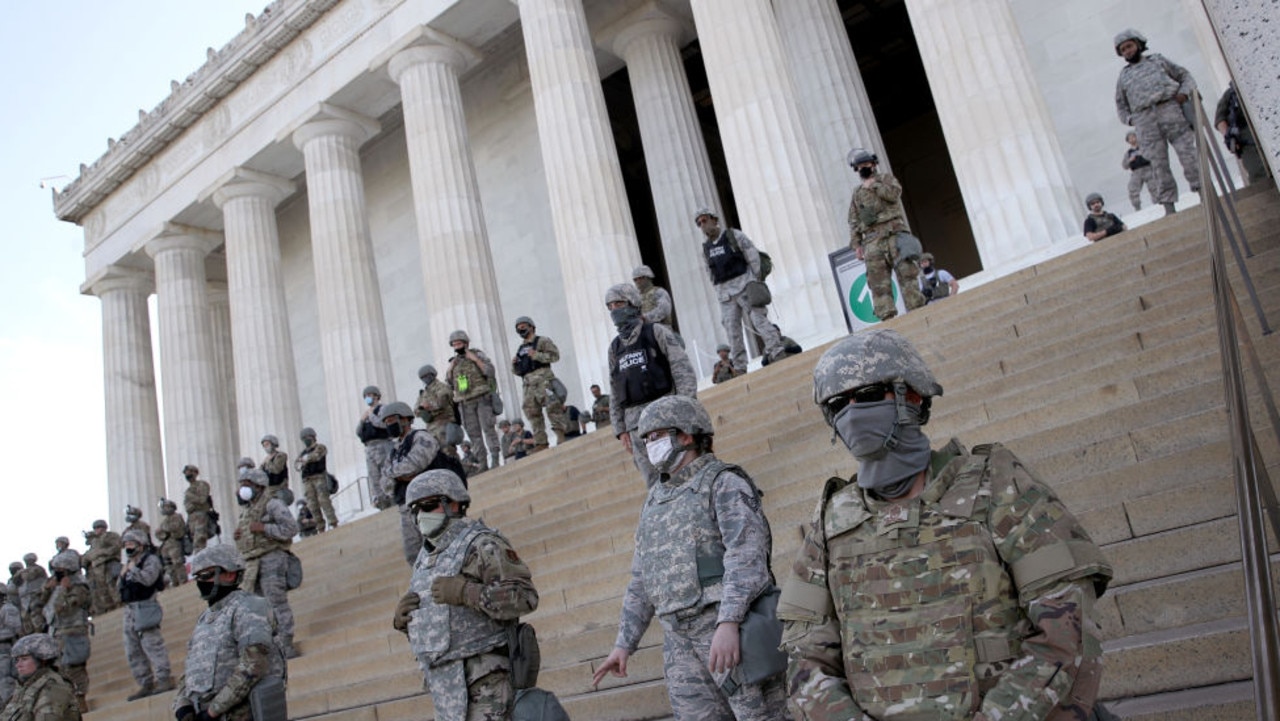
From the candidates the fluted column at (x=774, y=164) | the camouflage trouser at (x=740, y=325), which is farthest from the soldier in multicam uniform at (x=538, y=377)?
the fluted column at (x=774, y=164)

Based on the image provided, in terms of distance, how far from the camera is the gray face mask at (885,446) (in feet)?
7.39

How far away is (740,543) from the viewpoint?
336cm

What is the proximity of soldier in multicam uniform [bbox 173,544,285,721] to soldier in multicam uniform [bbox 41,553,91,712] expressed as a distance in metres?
5.84

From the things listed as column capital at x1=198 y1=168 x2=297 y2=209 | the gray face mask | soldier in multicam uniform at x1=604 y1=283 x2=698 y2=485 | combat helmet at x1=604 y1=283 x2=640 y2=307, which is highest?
column capital at x1=198 y1=168 x2=297 y2=209

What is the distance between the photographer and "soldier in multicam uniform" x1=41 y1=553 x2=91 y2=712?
9695 millimetres

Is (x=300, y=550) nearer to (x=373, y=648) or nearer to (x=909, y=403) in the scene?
(x=373, y=648)

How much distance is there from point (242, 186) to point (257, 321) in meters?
3.40

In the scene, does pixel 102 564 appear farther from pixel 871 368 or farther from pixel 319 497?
pixel 871 368

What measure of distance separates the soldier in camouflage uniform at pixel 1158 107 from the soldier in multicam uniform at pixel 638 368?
554 cm

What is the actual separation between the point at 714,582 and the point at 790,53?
15.3m

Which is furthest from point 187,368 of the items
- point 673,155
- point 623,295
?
point 623,295

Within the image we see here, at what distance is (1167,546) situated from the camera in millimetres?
3896

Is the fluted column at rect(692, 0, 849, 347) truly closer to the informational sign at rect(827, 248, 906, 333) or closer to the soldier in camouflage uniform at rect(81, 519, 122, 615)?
the informational sign at rect(827, 248, 906, 333)

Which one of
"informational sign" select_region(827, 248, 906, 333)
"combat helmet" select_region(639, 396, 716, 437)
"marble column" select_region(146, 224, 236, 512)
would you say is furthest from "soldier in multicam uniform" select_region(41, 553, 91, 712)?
"marble column" select_region(146, 224, 236, 512)
